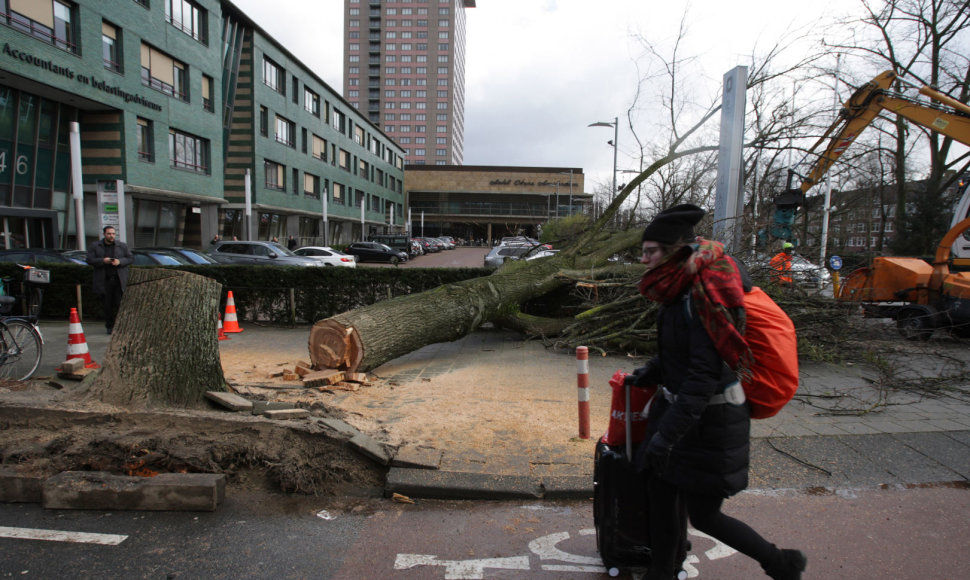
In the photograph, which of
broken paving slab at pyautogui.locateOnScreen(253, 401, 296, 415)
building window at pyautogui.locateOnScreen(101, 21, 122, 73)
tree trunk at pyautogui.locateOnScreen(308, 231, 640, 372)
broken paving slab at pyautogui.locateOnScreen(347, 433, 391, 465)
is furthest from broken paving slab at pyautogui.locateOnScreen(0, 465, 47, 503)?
building window at pyautogui.locateOnScreen(101, 21, 122, 73)

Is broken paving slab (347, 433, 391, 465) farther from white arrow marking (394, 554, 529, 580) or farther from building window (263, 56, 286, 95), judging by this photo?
building window (263, 56, 286, 95)

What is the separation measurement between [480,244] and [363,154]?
2889cm

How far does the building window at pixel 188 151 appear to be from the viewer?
2483 cm

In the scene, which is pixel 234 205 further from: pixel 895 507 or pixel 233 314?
pixel 895 507

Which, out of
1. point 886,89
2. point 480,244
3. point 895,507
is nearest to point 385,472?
point 895,507

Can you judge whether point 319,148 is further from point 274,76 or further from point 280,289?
point 280,289

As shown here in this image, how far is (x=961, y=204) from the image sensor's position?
9102 millimetres

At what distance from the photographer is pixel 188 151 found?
85.0 ft

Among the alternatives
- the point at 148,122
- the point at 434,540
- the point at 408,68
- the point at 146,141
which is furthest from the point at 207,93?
the point at 408,68

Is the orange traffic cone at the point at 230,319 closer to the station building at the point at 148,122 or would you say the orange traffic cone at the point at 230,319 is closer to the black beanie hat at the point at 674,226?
the black beanie hat at the point at 674,226

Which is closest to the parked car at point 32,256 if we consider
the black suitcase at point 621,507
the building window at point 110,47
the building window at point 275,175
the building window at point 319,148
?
the black suitcase at point 621,507

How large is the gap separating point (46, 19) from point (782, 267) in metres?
24.2

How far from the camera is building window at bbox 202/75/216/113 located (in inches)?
1070

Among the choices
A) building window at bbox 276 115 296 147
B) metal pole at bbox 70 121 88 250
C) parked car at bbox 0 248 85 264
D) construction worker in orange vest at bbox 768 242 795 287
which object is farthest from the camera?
building window at bbox 276 115 296 147
